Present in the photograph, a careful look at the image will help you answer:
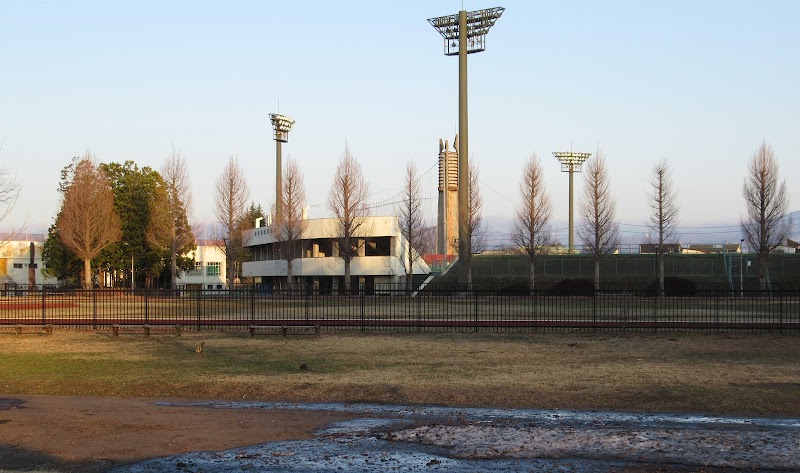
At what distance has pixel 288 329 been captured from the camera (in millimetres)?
25156

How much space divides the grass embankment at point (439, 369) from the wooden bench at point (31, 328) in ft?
3.57

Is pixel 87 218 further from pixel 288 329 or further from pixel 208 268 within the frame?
pixel 208 268

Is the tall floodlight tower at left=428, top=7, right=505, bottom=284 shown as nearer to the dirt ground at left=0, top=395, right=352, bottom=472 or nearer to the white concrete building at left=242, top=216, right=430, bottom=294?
the white concrete building at left=242, top=216, right=430, bottom=294

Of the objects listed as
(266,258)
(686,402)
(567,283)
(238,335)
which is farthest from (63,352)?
(266,258)

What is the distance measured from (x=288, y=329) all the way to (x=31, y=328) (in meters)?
8.07

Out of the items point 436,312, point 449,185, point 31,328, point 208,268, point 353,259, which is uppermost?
point 449,185

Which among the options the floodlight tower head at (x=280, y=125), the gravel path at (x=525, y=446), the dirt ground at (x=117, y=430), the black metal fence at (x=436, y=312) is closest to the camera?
the gravel path at (x=525, y=446)

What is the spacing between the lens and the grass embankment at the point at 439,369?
12.9 m

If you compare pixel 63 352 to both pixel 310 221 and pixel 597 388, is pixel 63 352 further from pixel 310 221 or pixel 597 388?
pixel 310 221

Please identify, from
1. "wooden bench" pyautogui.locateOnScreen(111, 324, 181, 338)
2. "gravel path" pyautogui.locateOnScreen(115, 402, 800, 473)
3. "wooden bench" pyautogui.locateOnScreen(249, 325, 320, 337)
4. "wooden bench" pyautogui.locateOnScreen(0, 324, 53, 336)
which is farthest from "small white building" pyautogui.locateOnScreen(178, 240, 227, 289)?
"gravel path" pyautogui.locateOnScreen(115, 402, 800, 473)

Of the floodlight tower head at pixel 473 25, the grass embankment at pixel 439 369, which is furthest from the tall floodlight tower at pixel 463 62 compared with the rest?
the grass embankment at pixel 439 369

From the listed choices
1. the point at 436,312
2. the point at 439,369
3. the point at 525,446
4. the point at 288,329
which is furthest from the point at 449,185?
the point at 525,446

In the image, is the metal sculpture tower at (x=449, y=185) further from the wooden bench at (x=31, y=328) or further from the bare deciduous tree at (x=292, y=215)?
the wooden bench at (x=31, y=328)

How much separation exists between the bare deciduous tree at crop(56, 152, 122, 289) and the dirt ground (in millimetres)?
53080
